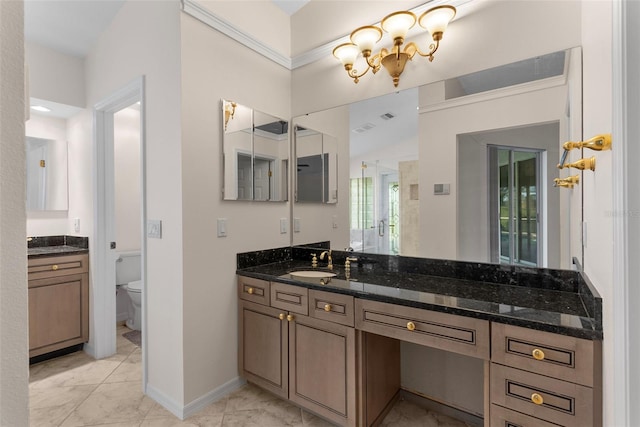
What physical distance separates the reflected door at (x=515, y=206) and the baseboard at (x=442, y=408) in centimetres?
93

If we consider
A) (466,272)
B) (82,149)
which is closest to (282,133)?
(466,272)

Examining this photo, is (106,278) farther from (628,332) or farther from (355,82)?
(628,332)

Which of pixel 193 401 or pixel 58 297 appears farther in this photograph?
pixel 58 297

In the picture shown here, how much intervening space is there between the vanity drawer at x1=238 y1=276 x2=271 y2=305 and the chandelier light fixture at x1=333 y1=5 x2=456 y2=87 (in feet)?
5.06

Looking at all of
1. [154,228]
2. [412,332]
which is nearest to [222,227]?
[154,228]

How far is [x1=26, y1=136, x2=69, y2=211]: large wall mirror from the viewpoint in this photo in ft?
9.65

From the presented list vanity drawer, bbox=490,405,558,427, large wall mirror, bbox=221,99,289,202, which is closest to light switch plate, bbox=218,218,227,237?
large wall mirror, bbox=221,99,289,202

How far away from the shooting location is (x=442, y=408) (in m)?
1.89

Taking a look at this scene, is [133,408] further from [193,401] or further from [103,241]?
[103,241]

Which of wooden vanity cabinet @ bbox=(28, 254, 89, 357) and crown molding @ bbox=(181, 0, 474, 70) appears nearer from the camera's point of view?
crown molding @ bbox=(181, 0, 474, 70)

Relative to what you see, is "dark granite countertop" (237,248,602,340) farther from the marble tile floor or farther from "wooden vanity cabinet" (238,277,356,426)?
the marble tile floor

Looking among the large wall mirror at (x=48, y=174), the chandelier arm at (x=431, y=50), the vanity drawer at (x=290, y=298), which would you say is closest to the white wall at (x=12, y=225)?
the vanity drawer at (x=290, y=298)

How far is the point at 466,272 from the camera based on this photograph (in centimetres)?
180

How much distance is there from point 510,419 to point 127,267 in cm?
376
